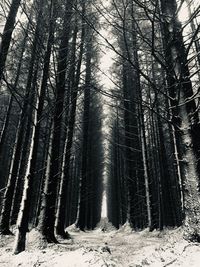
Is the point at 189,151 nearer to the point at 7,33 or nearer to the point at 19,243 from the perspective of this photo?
the point at 19,243

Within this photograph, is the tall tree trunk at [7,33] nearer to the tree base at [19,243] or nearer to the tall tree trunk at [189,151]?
the tree base at [19,243]

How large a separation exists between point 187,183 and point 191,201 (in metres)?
0.21

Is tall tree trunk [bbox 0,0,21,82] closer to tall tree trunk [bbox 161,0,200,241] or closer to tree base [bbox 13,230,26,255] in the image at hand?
tree base [bbox 13,230,26,255]

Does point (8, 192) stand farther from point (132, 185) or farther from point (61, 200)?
point (132, 185)

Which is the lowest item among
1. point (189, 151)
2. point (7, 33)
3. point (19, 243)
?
point (19, 243)

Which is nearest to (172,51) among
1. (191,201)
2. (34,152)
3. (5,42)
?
(191,201)

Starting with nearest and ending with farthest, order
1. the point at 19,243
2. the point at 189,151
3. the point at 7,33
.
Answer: the point at 189,151
the point at 19,243
the point at 7,33

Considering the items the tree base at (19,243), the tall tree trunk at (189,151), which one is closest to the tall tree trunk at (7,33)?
the tree base at (19,243)

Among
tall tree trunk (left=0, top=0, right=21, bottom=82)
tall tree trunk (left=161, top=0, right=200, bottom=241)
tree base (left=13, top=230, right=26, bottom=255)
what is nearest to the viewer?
tall tree trunk (left=161, top=0, right=200, bottom=241)

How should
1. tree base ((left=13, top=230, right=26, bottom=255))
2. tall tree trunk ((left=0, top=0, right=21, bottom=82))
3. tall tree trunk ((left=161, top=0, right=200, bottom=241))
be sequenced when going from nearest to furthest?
1. tall tree trunk ((left=161, top=0, right=200, bottom=241))
2. tree base ((left=13, top=230, right=26, bottom=255))
3. tall tree trunk ((left=0, top=0, right=21, bottom=82))

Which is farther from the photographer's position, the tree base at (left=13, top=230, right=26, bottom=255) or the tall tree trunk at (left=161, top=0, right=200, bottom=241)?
the tree base at (left=13, top=230, right=26, bottom=255)

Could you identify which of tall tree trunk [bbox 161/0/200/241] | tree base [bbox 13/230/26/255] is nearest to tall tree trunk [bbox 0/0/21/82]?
tree base [bbox 13/230/26/255]

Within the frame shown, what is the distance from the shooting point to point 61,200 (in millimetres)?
8727

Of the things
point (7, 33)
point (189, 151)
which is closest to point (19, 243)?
point (189, 151)
